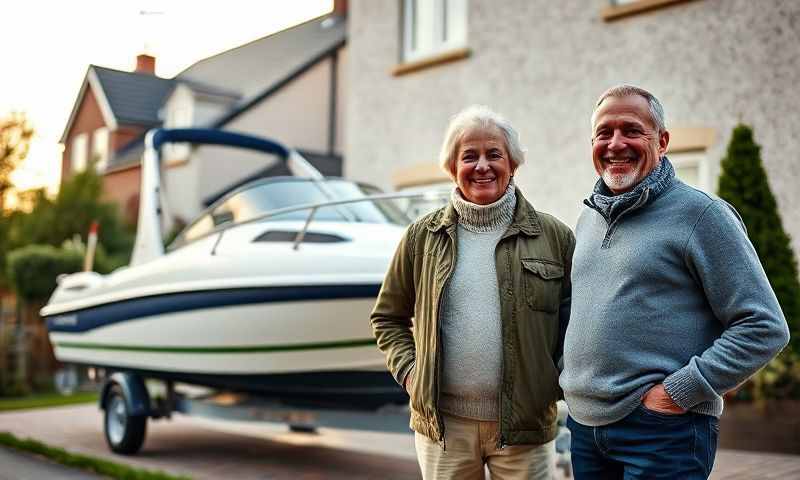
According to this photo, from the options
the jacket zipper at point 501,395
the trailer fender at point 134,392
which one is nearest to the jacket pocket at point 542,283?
the jacket zipper at point 501,395

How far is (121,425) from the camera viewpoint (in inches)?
283

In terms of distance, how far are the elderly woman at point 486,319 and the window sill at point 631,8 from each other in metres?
5.94

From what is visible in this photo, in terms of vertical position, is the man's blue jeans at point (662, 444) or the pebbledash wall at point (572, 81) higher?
the pebbledash wall at point (572, 81)

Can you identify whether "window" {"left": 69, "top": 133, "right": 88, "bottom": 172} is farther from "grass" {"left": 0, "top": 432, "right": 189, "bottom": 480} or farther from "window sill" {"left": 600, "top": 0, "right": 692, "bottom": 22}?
"window sill" {"left": 600, "top": 0, "right": 692, "bottom": 22}

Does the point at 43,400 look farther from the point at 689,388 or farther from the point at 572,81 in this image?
the point at 689,388

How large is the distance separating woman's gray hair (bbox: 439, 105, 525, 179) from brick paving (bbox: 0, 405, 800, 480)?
358cm

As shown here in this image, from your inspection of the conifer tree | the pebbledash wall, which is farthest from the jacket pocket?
the pebbledash wall

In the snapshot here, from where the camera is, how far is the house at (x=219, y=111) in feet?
66.7

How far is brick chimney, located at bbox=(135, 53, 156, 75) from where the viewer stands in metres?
24.7

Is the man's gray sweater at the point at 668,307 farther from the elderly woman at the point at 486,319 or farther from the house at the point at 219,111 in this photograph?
the house at the point at 219,111

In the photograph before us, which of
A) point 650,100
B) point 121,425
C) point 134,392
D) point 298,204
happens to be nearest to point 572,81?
point 298,204

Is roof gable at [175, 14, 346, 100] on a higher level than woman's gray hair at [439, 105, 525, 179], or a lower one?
higher

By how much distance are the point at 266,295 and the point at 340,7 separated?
20056 millimetres

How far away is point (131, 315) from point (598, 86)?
5.08 metres
